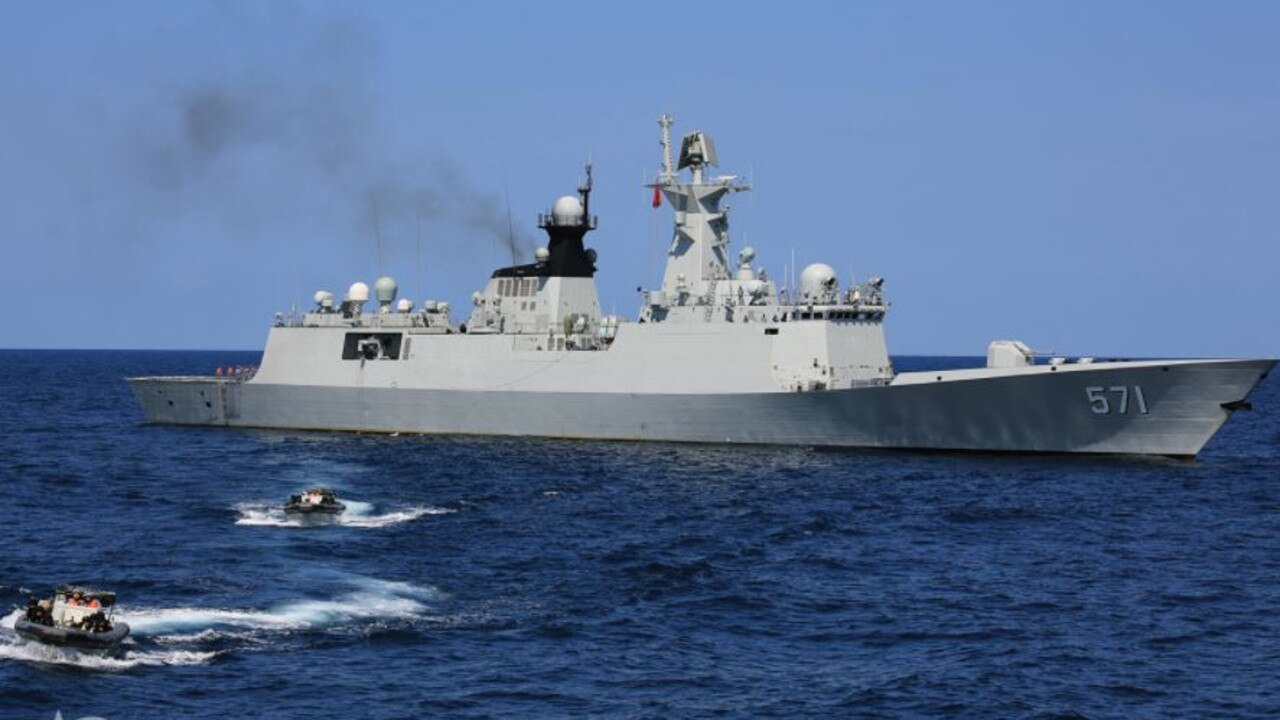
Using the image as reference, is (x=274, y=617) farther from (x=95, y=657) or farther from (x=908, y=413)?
(x=908, y=413)

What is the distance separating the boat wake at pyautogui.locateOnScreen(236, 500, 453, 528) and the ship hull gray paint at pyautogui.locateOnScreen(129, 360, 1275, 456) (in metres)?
11.8

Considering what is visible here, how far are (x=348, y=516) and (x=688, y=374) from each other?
13.9 meters

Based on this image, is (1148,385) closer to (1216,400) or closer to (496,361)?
(1216,400)

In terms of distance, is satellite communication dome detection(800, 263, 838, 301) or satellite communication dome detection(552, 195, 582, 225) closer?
satellite communication dome detection(800, 263, 838, 301)

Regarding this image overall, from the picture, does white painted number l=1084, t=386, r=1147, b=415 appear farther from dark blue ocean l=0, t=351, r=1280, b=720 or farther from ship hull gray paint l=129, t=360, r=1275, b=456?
dark blue ocean l=0, t=351, r=1280, b=720

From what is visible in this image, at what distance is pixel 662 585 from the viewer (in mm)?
24391

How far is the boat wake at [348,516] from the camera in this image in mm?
30375

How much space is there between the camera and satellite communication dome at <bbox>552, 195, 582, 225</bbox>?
50.3m

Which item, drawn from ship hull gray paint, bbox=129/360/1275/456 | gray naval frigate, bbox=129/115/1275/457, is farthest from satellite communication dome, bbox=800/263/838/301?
ship hull gray paint, bbox=129/360/1275/456

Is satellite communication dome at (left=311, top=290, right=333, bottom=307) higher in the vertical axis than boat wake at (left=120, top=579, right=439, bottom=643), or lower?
higher

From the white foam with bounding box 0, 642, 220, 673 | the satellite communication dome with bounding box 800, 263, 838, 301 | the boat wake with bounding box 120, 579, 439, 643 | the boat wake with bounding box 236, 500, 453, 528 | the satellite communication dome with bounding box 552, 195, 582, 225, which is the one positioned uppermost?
the satellite communication dome with bounding box 552, 195, 582, 225

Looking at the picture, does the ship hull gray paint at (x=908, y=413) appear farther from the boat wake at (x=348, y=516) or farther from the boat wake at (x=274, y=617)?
the boat wake at (x=274, y=617)

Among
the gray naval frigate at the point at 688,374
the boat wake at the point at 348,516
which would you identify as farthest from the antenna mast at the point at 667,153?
the boat wake at the point at 348,516

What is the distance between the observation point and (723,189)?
4675 centimetres
